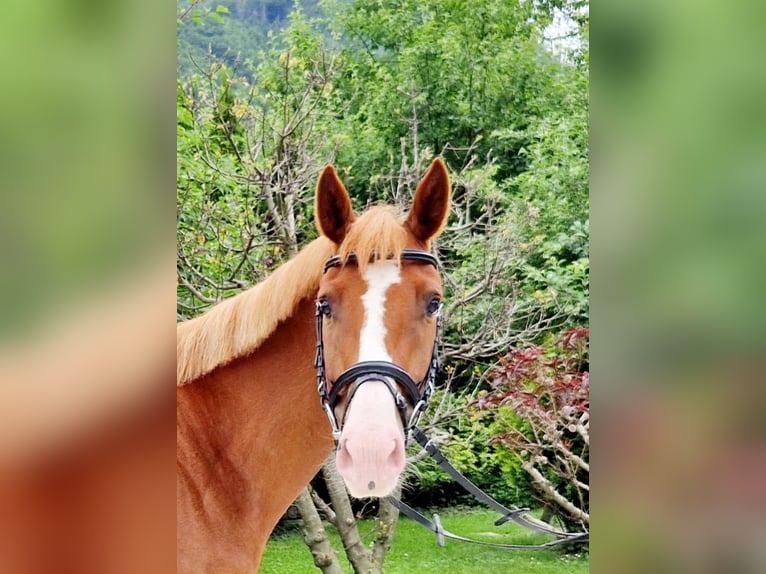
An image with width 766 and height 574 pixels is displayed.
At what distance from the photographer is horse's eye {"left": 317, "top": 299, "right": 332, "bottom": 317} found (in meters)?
1.56

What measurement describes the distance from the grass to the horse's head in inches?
30.3

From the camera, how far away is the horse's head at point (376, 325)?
4.72 ft

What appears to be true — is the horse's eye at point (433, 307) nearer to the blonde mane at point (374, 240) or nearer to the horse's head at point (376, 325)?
the horse's head at point (376, 325)

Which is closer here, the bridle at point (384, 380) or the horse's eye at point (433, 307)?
the bridle at point (384, 380)

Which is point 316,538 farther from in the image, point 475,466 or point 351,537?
point 475,466

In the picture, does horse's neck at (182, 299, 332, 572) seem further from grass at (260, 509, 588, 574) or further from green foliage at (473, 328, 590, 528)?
green foliage at (473, 328, 590, 528)

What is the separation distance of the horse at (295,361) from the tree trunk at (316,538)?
41 centimetres

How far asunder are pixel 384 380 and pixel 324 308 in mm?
222
